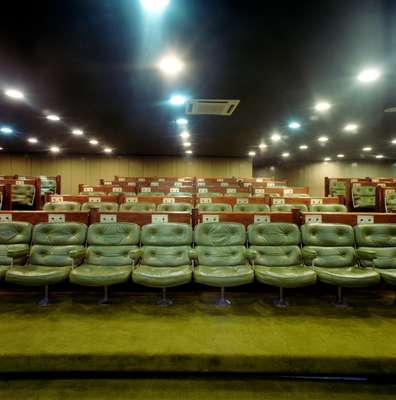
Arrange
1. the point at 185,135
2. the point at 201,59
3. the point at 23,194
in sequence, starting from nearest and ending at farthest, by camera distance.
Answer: the point at 201,59
the point at 23,194
the point at 185,135

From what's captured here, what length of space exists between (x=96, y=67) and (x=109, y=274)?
9.88 ft

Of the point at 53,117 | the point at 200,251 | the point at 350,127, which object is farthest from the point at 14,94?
the point at 350,127

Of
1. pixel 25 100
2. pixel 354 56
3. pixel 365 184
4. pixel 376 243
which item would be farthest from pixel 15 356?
pixel 365 184

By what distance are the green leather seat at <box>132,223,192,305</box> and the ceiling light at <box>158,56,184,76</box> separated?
7.39 ft

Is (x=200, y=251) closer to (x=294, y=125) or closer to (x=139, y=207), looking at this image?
(x=139, y=207)

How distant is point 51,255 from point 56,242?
0.15 meters

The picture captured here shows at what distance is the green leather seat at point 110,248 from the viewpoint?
280cm

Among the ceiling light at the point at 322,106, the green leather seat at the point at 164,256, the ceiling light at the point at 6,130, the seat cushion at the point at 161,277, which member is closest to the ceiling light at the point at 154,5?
the green leather seat at the point at 164,256

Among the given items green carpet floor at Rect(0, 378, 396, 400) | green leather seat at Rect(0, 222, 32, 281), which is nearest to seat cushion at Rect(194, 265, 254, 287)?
green carpet floor at Rect(0, 378, 396, 400)

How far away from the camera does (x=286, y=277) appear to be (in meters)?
2.57

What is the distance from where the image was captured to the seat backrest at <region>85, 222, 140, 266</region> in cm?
304

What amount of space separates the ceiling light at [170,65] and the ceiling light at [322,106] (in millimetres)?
3168

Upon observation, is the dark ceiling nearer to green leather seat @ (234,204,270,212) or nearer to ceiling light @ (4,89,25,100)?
ceiling light @ (4,89,25,100)

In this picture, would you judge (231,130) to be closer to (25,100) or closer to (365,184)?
(365,184)
